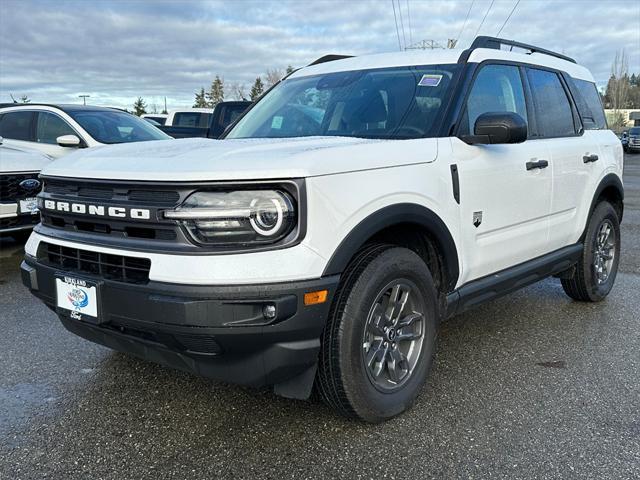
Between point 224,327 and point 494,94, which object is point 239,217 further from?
point 494,94

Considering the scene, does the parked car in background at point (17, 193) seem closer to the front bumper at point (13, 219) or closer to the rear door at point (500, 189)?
the front bumper at point (13, 219)

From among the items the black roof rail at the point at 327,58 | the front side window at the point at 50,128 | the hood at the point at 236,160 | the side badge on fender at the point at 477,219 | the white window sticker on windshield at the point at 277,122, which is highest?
the black roof rail at the point at 327,58

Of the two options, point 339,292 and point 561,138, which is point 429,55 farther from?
point 339,292

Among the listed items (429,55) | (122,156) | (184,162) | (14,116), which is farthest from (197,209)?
(14,116)

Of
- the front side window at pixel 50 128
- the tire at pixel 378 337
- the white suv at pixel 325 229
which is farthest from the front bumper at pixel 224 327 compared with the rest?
the front side window at pixel 50 128

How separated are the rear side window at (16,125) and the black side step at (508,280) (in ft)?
23.1

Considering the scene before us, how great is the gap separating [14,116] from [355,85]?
659 centimetres

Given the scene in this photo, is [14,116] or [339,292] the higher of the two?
[14,116]

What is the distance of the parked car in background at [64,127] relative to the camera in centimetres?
797

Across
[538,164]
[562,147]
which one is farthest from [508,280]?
[562,147]

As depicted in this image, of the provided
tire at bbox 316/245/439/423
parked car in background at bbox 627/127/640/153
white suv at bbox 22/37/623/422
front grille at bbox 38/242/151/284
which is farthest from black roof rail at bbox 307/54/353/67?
parked car in background at bbox 627/127/640/153

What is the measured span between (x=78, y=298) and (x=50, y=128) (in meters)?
6.33

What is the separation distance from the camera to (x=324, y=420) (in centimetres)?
298

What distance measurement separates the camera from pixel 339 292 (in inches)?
105
